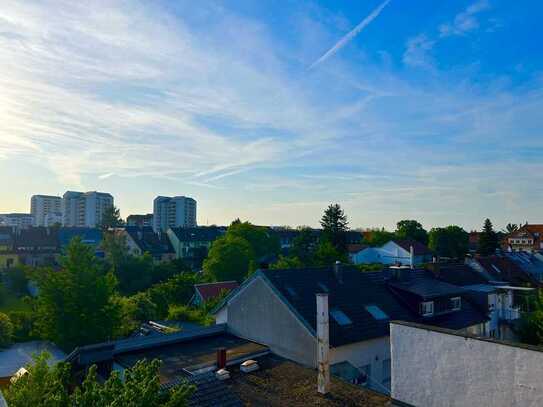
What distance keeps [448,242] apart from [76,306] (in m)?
76.1

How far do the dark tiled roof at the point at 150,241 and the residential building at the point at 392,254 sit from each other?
114 ft

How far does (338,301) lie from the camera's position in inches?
734

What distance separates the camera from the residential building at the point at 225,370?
35.0 ft

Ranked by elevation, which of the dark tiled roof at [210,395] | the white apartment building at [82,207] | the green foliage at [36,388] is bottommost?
the dark tiled roof at [210,395]

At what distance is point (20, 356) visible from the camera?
22.6m

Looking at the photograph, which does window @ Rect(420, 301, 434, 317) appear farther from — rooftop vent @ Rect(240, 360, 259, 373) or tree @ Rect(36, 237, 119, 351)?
tree @ Rect(36, 237, 119, 351)

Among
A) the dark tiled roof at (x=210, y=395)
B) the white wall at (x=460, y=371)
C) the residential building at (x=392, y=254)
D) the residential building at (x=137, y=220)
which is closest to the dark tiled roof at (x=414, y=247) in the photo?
the residential building at (x=392, y=254)

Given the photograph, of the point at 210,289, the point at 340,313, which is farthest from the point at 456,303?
the point at 210,289

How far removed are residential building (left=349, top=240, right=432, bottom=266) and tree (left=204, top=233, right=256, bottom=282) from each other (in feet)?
91.6

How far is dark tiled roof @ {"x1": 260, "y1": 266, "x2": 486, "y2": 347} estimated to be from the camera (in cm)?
1700

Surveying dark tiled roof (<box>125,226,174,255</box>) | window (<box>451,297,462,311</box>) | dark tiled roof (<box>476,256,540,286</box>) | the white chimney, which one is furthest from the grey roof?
dark tiled roof (<box>125,226,174,255</box>)

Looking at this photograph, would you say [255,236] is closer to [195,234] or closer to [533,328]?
[195,234]

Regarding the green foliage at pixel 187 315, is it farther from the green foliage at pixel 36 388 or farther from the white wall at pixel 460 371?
the green foliage at pixel 36 388

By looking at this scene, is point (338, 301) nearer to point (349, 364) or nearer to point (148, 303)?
point (349, 364)
